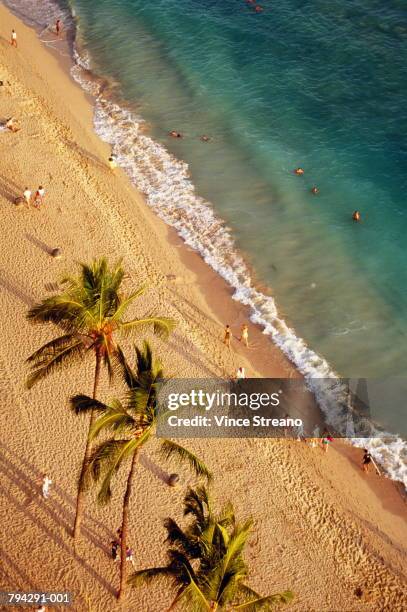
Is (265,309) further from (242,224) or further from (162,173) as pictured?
(162,173)

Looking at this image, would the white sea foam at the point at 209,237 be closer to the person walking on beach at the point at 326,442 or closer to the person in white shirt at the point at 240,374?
the person walking on beach at the point at 326,442

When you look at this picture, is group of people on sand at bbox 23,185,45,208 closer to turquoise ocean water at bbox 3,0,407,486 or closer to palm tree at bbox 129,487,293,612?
turquoise ocean water at bbox 3,0,407,486

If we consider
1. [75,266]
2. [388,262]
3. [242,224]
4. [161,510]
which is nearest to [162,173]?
[242,224]

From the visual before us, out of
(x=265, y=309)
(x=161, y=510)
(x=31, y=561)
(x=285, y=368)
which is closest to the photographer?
(x=31, y=561)

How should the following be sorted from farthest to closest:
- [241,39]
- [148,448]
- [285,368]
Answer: [241,39], [285,368], [148,448]

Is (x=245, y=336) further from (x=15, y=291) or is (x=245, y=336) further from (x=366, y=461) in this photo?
(x=15, y=291)

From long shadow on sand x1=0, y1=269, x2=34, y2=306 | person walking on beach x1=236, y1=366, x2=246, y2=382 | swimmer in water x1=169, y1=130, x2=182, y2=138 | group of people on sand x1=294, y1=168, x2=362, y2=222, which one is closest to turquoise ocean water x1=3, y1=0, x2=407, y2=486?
group of people on sand x1=294, y1=168, x2=362, y2=222

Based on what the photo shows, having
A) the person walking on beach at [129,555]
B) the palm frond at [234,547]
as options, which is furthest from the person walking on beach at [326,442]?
the palm frond at [234,547]
